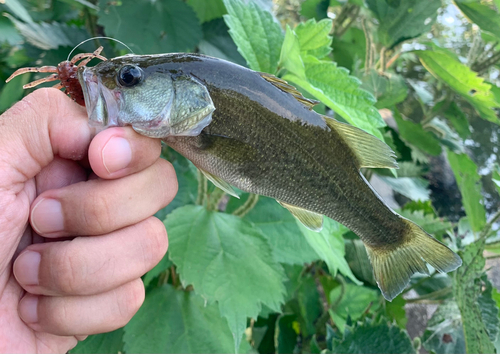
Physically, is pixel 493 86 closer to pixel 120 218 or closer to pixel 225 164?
pixel 225 164

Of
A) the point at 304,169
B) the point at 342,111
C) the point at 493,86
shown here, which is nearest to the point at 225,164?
the point at 304,169

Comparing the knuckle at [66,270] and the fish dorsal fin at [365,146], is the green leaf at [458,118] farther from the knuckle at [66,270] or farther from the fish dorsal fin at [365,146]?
the knuckle at [66,270]

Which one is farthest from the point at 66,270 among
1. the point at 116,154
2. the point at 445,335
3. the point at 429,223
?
the point at 429,223

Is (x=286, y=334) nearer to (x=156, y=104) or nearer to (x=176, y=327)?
(x=176, y=327)

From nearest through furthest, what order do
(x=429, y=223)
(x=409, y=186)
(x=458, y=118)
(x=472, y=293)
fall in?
(x=472, y=293) < (x=429, y=223) < (x=458, y=118) < (x=409, y=186)

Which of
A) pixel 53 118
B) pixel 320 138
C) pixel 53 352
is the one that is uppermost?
pixel 320 138
